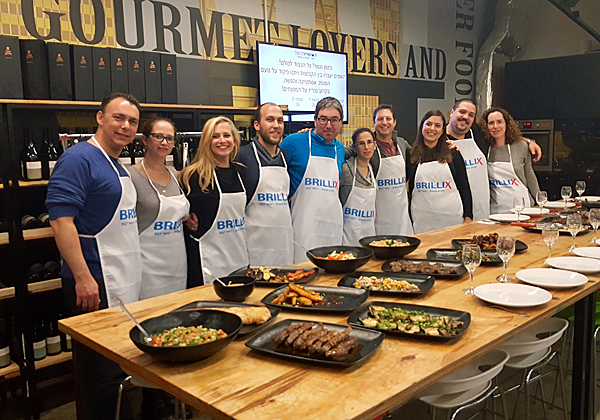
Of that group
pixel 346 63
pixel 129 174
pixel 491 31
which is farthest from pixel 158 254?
pixel 491 31

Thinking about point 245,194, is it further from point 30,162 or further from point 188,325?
point 188,325

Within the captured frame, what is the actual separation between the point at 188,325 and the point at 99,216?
126cm

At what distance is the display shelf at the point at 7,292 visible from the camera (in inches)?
121

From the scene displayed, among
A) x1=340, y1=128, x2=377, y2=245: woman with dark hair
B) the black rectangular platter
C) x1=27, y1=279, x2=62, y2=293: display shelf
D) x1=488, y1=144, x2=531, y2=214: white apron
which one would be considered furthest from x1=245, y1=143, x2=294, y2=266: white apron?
x1=488, y1=144, x2=531, y2=214: white apron

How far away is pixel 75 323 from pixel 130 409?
1.40 m

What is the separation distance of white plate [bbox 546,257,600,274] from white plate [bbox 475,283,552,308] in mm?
414

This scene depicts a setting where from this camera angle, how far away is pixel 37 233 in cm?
319

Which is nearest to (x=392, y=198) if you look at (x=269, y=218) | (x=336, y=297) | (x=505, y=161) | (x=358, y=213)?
(x=358, y=213)

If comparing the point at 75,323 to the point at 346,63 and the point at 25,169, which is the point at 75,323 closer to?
the point at 25,169

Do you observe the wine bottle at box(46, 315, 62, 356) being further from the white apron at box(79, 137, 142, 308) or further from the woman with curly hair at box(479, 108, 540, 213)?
the woman with curly hair at box(479, 108, 540, 213)

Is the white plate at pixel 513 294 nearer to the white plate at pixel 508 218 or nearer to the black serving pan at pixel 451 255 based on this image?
the black serving pan at pixel 451 255

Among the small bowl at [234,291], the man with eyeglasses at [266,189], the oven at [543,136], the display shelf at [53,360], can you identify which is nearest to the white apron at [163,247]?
the man with eyeglasses at [266,189]

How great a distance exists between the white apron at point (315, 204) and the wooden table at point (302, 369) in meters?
1.62

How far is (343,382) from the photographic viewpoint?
4.34 ft
